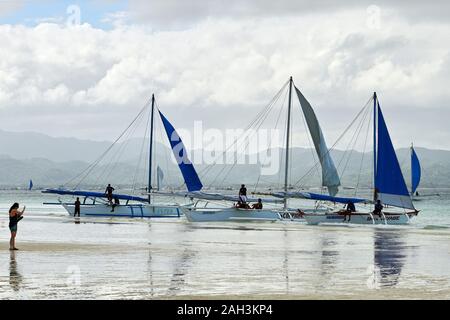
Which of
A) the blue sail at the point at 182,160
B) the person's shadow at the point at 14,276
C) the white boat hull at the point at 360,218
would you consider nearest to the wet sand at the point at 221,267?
the person's shadow at the point at 14,276

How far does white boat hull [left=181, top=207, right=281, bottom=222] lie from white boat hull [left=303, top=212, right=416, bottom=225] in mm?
4292

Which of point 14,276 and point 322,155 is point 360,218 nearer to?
point 322,155

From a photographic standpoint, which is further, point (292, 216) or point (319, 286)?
point (292, 216)

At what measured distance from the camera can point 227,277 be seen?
26.4m

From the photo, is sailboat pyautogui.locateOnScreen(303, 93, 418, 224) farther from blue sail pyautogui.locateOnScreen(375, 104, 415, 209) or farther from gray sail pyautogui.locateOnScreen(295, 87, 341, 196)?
gray sail pyautogui.locateOnScreen(295, 87, 341, 196)

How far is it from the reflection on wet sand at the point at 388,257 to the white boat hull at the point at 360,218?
416 inches

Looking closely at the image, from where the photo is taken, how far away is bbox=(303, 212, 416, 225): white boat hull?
63.3 meters

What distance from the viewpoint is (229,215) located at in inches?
2638

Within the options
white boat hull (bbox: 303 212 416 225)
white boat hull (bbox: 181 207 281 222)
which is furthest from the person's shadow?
white boat hull (bbox: 181 207 281 222)
